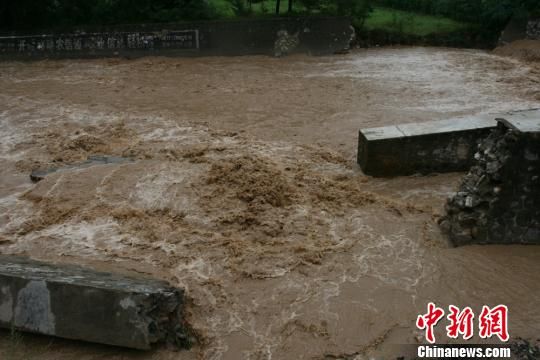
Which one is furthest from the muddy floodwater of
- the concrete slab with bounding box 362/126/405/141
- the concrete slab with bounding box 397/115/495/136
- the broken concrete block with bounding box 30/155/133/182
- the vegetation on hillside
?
the vegetation on hillside

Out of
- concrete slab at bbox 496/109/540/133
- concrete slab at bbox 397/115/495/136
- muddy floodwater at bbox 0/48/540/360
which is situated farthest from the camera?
concrete slab at bbox 397/115/495/136

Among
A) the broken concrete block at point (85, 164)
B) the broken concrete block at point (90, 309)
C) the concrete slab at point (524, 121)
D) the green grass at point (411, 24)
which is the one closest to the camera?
the broken concrete block at point (90, 309)

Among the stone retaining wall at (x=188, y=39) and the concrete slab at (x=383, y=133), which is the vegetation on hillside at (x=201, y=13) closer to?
the stone retaining wall at (x=188, y=39)

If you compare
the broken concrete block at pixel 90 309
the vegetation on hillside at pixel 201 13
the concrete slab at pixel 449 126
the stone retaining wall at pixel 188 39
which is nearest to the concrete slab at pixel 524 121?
the concrete slab at pixel 449 126

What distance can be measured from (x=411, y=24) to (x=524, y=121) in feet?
41.0

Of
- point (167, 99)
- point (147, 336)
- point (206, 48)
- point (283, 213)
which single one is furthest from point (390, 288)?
point (206, 48)

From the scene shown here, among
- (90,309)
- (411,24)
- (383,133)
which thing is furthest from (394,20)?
(90,309)

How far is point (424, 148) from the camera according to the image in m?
7.30

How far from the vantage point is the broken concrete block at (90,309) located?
13.6 ft

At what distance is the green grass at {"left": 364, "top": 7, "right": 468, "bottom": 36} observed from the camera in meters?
16.8

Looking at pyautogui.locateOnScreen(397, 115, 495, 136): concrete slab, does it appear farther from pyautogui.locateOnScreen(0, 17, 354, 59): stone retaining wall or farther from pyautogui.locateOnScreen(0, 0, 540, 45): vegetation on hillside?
pyautogui.locateOnScreen(0, 0, 540, 45): vegetation on hillside

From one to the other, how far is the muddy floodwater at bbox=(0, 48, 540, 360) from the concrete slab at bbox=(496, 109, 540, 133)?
1.29 m

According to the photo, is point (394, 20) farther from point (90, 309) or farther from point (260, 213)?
point (90, 309)

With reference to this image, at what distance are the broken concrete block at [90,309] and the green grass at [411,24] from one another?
1441cm
